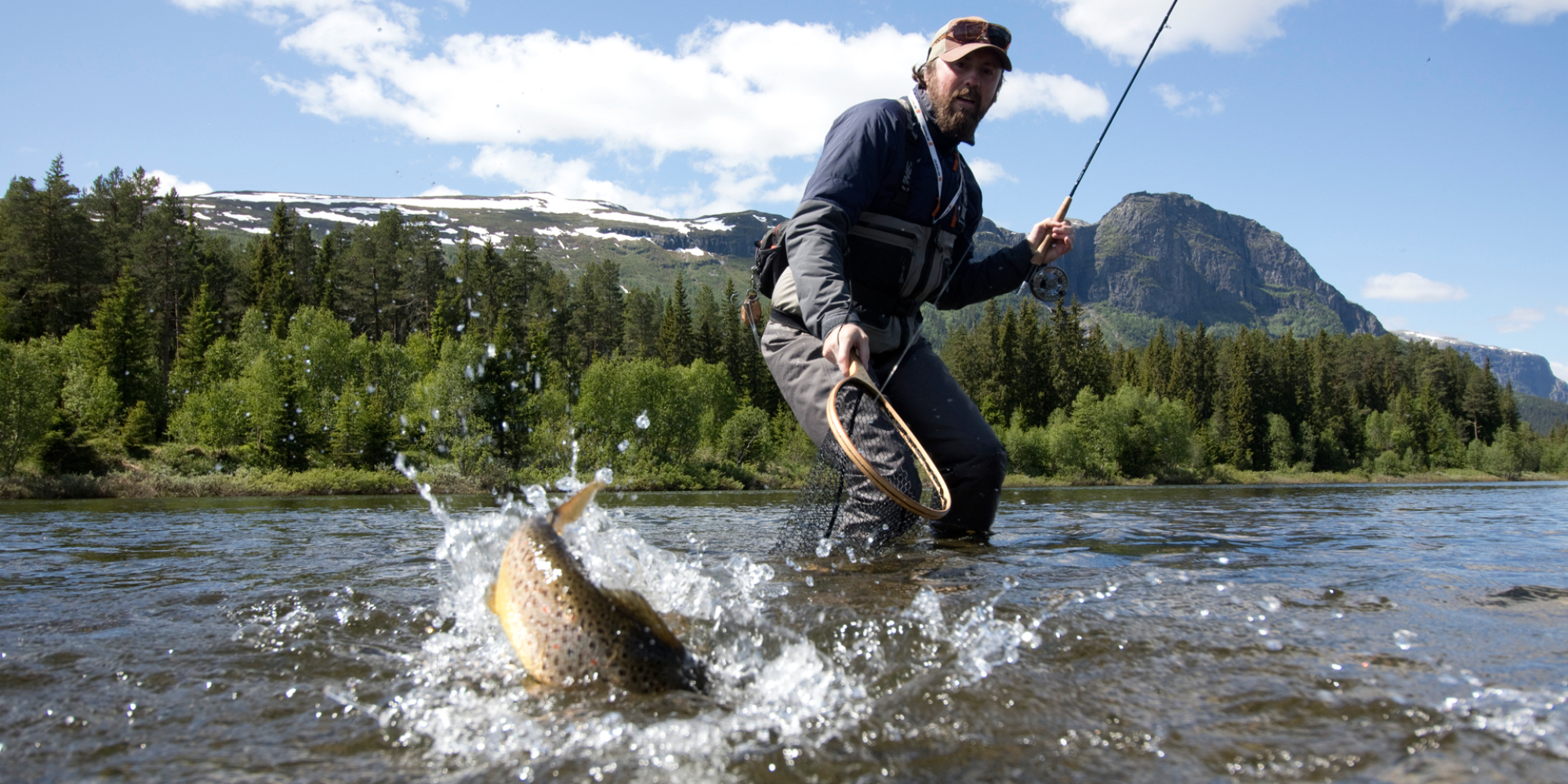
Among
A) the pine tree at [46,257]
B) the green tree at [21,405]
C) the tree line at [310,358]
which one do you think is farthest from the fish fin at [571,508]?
the pine tree at [46,257]

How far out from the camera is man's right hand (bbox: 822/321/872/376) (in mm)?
4445

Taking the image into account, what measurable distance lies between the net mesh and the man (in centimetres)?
A: 20

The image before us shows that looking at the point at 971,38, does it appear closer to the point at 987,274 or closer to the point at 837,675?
the point at 987,274

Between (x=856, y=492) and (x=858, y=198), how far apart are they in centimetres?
169

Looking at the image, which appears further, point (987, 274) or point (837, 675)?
point (987, 274)

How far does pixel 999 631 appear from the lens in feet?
10.8

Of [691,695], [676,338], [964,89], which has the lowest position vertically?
[691,695]

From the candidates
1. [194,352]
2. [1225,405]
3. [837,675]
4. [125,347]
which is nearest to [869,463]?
[837,675]

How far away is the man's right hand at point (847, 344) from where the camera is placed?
4.45 meters

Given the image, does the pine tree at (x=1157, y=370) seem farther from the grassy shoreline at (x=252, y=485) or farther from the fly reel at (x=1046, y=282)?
the fly reel at (x=1046, y=282)

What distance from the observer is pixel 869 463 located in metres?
4.80

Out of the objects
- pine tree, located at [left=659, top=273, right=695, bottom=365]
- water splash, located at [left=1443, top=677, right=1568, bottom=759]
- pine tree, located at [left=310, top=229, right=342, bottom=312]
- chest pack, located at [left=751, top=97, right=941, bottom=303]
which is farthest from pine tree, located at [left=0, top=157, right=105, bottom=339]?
water splash, located at [left=1443, top=677, right=1568, bottom=759]

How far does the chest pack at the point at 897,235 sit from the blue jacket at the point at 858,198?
19 mm

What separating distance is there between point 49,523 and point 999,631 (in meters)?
14.5
